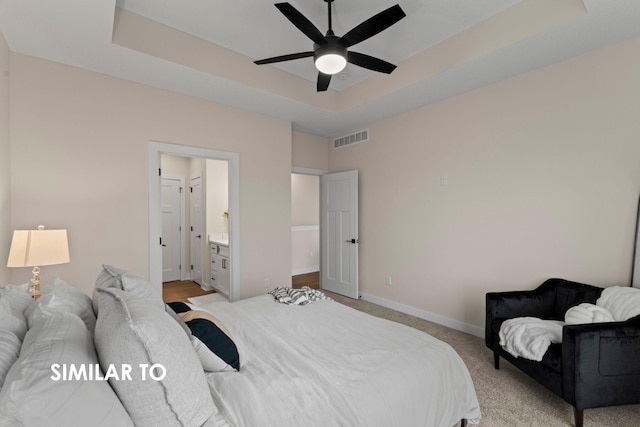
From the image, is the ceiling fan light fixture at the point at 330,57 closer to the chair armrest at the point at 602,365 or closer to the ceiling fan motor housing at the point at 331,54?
the ceiling fan motor housing at the point at 331,54

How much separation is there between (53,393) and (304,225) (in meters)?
5.97

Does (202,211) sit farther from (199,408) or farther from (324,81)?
(199,408)

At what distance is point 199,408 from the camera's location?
1.00 m

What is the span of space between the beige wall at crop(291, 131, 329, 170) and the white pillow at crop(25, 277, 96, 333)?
11.7 ft

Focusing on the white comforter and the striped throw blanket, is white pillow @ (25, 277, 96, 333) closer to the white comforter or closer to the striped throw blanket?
the white comforter

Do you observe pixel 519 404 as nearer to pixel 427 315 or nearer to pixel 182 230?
pixel 427 315

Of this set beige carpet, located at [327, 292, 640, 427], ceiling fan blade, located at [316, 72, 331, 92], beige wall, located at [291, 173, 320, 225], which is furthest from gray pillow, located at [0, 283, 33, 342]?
beige wall, located at [291, 173, 320, 225]

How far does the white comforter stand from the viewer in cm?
119

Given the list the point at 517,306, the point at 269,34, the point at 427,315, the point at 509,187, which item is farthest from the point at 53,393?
the point at 427,315

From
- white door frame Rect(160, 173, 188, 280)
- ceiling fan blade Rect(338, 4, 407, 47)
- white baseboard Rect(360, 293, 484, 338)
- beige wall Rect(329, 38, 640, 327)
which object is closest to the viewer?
ceiling fan blade Rect(338, 4, 407, 47)

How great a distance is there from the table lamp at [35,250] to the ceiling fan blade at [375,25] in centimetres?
257

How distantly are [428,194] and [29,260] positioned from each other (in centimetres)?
389

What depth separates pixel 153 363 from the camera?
0.90 m

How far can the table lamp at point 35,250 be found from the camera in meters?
2.08
